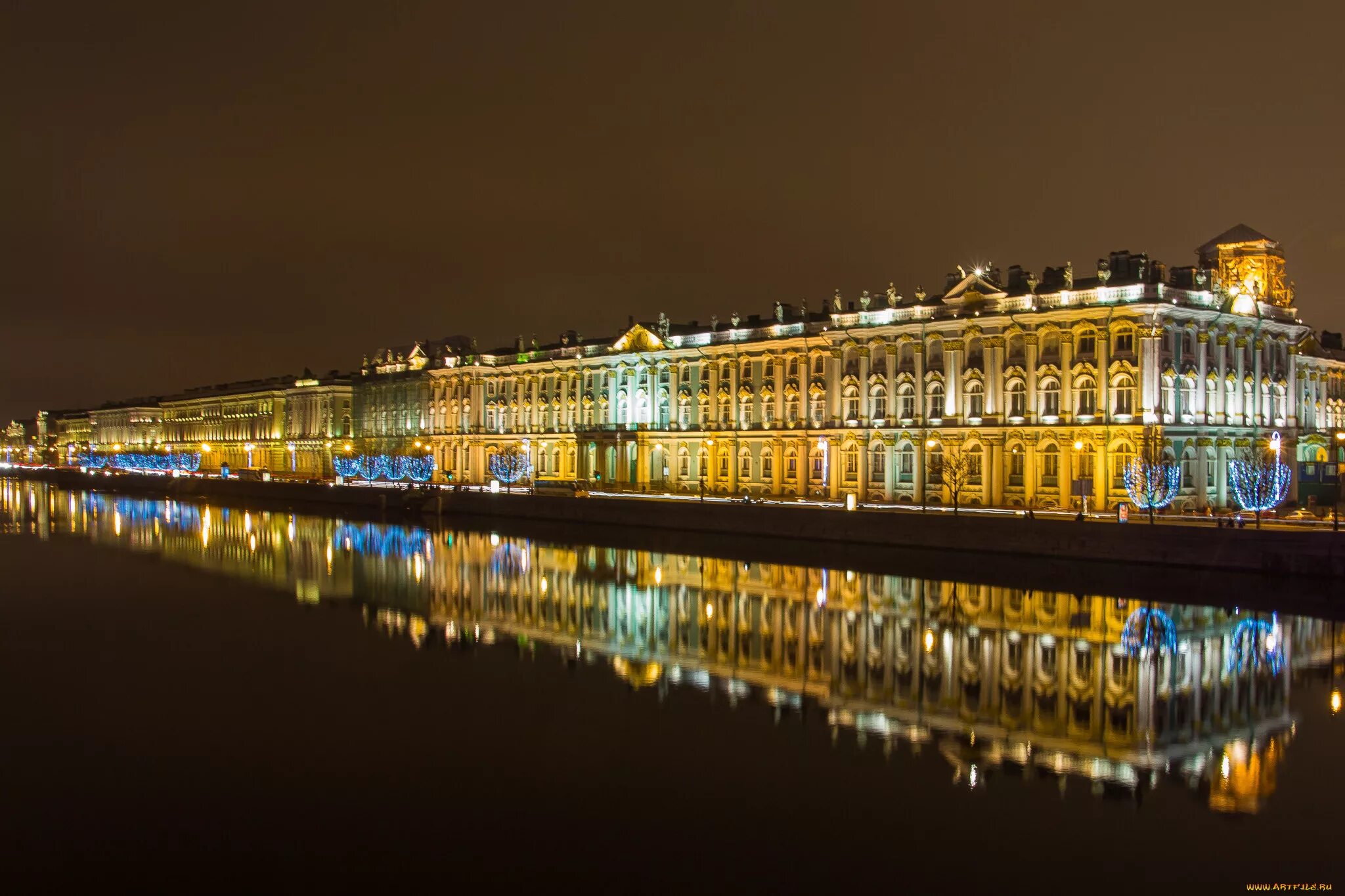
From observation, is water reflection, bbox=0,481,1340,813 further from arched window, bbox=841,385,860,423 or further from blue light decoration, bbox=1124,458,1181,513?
arched window, bbox=841,385,860,423

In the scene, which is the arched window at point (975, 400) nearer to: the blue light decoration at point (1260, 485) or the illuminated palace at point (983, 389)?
the illuminated palace at point (983, 389)

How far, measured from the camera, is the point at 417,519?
7200 centimetres

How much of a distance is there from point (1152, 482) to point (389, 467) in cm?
6684

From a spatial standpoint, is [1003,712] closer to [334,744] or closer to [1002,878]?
[1002,878]

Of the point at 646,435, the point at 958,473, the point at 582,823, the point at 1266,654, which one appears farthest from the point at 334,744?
the point at 646,435

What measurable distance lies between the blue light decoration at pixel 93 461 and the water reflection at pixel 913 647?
440 ft

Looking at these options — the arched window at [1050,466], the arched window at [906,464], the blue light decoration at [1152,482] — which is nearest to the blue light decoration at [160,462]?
the arched window at [906,464]

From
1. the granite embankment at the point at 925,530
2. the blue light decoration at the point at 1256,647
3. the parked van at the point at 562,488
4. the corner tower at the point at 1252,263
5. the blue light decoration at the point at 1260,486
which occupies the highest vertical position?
the corner tower at the point at 1252,263

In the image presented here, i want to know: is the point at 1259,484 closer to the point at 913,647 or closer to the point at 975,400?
the point at 975,400

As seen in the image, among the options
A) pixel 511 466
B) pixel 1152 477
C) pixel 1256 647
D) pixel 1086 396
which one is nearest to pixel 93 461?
pixel 511 466

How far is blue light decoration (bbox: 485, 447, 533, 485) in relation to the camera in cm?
8325

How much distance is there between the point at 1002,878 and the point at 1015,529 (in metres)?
31.0

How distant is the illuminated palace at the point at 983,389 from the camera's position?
5134 cm

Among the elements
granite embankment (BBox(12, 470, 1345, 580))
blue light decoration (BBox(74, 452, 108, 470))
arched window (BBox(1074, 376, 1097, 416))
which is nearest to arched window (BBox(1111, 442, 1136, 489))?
arched window (BBox(1074, 376, 1097, 416))
